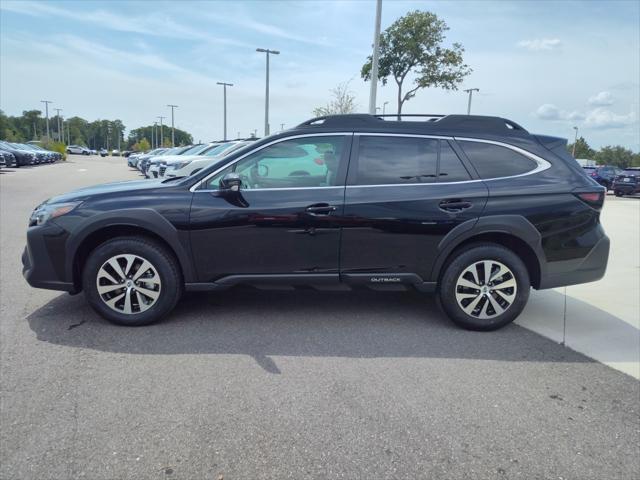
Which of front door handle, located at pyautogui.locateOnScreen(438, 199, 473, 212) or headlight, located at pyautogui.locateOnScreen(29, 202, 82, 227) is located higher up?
front door handle, located at pyautogui.locateOnScreen(438, 199, 473, 212)

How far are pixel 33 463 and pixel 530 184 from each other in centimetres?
410

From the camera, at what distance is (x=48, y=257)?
409 centimetres

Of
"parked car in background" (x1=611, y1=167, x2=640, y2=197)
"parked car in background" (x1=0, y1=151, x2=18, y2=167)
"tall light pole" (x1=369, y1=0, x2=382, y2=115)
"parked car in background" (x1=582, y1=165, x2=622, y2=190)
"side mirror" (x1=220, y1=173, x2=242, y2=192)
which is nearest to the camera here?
"side mirror" (x1=220, y1=173, x2=242, y2=192)

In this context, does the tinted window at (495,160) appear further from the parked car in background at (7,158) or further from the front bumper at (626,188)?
the parked car in background at (7,158)

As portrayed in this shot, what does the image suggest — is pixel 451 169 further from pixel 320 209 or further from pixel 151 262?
pixel 151 262

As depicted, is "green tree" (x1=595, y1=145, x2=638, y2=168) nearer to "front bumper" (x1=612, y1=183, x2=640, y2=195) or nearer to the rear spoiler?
"front bumper" (x1=612, y1=183, x2=640, y2=195)

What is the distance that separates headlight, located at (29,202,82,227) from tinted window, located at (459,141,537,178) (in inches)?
137

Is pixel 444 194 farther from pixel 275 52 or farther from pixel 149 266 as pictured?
pixel 275 52

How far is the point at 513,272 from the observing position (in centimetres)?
424

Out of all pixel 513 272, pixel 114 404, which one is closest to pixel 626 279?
pixel 513 272

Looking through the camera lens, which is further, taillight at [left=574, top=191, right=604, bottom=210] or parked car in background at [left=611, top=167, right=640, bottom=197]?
parked car in background at [left=611, top=167, right=640, bottom=197]

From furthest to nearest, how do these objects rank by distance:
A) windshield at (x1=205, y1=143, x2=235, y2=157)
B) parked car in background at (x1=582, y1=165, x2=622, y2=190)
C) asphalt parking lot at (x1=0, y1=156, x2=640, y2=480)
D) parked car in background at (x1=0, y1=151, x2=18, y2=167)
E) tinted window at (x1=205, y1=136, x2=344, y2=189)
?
1. parked car in background at (x1=582, y1=165, x2=622, y2=190)
2. parked car in background at (x1=0, y1=151, x2=18, y2=167)
3. windshield at (x1=205, y1=143, x2=235, y2=157)
4. tinted window at (x1=205, y1=136, x2=344, y2=189)
5. asphalt parking lot at (x1=0, y1=156, x2=640, y2=480)

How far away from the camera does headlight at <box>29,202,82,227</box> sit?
13.5ft

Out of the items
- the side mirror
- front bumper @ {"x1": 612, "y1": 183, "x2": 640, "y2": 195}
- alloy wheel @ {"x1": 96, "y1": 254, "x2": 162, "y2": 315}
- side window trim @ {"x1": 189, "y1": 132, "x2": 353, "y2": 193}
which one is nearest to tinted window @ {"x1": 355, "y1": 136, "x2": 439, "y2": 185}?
side window trim @ {"x1": 189, "y1": 132, "x2": 353, "y2": 193}
